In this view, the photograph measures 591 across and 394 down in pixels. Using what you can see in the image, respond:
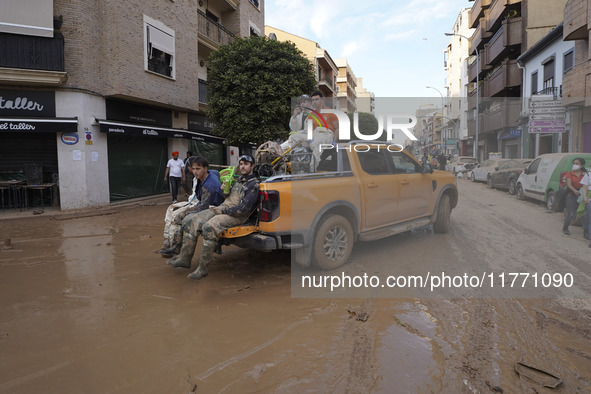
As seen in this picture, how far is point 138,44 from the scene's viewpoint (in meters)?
13.8

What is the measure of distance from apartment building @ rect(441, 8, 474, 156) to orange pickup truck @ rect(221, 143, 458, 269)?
4279 centimetres

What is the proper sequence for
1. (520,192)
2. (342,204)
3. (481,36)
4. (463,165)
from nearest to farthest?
1. (342,204)
2. (520,192)
3. (463,165)
4. (481,36)

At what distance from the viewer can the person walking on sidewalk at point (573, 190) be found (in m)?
7.55

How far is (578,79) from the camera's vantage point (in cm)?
1532

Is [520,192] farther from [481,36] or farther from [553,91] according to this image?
[481,36]

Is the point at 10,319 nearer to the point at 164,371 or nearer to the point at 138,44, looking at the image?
the point at 164,371

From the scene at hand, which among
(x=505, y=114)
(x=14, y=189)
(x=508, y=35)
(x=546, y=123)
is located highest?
(x=508, y=35)

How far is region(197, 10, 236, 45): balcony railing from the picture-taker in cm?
1836

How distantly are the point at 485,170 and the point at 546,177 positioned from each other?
8.64 metres

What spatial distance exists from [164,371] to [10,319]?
2.05 m

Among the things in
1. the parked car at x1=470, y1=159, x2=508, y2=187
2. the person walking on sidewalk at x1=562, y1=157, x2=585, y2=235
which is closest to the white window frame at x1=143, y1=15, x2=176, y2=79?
the person walking on sidewalk at x1=562, y1=157, x2=585, y2=235

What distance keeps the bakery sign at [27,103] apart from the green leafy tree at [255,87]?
533cm

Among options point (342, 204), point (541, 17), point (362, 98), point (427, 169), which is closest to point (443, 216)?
point (427, 169)

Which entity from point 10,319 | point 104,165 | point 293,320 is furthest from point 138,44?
point 293,320
